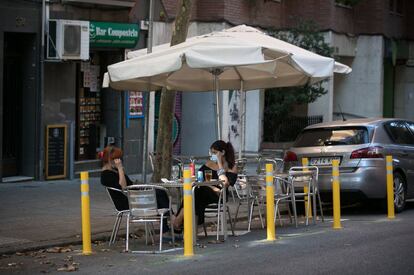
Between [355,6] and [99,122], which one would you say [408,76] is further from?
[99,122]

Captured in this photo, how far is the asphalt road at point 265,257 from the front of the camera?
29.5 ft

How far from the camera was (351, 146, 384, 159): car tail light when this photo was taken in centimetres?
1399

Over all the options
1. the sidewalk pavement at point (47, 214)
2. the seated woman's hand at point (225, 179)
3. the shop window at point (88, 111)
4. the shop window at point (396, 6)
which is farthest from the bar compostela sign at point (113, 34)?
the shop window at point (396, 6)

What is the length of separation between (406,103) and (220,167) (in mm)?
24808

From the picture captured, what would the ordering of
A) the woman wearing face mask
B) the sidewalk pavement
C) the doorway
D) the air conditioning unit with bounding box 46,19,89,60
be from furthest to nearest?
the doorway, the air conditioning unit with bounding box 46,19,89,60, the woman wearing face mask, the sidewalk pavement

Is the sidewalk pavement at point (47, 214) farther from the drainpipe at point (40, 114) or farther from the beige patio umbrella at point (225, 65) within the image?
the beige patio umbrella at point (225, 65)

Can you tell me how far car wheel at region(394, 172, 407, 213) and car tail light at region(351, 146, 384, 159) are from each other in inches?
25.9

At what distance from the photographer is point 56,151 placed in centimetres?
1797

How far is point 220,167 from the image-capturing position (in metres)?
11.6

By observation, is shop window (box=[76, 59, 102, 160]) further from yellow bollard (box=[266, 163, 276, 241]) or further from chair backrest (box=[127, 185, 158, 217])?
chair backrest (box=[127, 185, 158, 217])

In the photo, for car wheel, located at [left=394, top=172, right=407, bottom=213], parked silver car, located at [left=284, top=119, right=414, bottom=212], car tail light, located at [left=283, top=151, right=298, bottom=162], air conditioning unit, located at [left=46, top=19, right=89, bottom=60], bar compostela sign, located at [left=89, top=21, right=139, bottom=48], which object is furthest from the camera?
bar compostela sign, located at [left=89, top=21, right=139, bottom=48]

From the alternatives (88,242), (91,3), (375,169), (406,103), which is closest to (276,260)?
(88,242)

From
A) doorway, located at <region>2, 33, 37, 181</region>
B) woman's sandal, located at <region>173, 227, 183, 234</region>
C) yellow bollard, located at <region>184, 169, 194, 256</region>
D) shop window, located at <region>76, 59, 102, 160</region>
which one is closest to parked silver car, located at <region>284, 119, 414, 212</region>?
woman's sandal, located at <region>173, 227, 183, 234</region>

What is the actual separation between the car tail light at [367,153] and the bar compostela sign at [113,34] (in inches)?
Answer: 274
